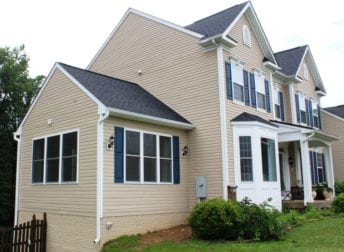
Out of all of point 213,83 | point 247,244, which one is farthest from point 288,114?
point 247,244

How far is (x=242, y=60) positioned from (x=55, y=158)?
817cm

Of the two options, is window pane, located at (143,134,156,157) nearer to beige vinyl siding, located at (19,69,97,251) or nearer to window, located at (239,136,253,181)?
beige vinyl siding, located at (19,69,97,251)

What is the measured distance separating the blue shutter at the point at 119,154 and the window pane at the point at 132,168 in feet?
1.16

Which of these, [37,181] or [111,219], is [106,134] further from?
[37,181]

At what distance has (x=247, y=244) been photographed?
9.55 meters

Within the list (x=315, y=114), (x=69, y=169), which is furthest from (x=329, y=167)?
(x=69, y=169)

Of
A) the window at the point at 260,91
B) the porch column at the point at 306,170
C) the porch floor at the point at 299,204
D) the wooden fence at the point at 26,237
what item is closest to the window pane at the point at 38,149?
the wooden fence at the point at 26,237

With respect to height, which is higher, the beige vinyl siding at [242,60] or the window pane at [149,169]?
the beige vinyl siding at [242,60]

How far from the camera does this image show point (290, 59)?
73.3 feet

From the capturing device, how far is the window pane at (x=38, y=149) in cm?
1366

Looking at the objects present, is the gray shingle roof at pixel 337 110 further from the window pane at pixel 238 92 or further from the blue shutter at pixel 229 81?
the blue shutter at pixel 229 81

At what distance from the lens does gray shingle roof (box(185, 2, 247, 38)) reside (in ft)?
48.0

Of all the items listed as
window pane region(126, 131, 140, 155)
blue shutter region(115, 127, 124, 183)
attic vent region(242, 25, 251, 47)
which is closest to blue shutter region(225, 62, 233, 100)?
attic vent region(242, 25, 251, 47)

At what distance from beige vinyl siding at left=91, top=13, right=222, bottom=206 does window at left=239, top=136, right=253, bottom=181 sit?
3.14 ft
